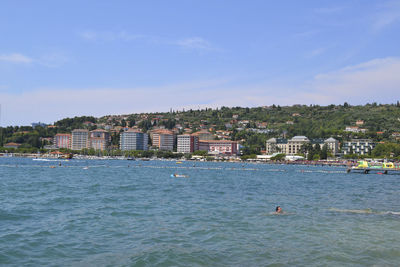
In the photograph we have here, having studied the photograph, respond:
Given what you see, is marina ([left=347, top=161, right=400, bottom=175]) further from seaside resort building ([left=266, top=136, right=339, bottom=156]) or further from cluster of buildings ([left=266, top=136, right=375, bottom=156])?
seaside resort building ([left=266, top=136, right=339, bottom=156])

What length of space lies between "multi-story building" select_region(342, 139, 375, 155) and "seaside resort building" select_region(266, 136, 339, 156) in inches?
214

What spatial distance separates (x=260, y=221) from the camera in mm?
18953

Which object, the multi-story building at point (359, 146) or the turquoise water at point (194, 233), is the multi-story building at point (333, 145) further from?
the turquoise water at point (194, 233)

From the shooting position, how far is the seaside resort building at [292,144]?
17062 cm

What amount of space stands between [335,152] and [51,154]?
122 meters

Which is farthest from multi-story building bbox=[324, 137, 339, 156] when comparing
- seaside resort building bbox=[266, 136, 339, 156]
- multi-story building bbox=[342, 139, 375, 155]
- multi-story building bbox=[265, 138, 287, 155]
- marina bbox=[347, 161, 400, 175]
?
marina bbox=[347, 161, 400, 175]

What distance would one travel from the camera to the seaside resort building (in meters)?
171

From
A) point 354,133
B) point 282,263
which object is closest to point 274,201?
point 282,263

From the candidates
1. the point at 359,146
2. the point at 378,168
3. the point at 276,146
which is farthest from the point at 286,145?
the point at 378,168

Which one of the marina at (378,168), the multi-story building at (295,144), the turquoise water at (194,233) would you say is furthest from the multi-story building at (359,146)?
the turquoise water at (194,233)

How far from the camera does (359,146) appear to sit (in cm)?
16438

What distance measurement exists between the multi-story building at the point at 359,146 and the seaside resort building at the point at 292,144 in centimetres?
544

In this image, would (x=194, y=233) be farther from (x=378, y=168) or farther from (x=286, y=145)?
(x=286, y=145)

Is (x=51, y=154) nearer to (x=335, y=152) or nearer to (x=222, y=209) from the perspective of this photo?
(x=335, y=152)
